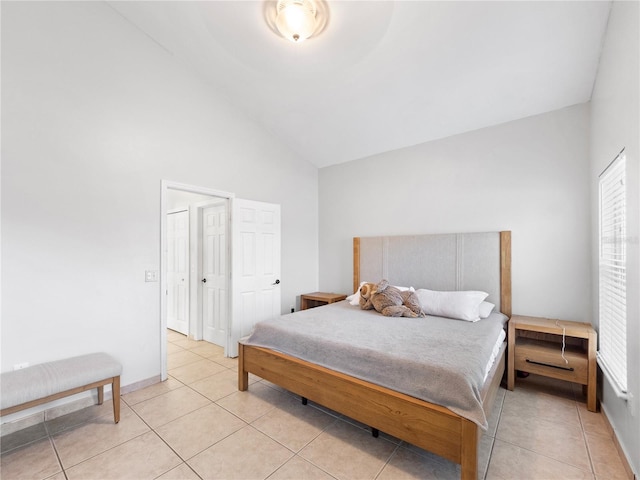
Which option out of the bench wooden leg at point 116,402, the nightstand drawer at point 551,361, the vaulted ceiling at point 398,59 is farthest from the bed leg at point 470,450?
the vaulted ceiling at point 398,59

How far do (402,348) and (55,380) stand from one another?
2.41m

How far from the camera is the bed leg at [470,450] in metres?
1.50

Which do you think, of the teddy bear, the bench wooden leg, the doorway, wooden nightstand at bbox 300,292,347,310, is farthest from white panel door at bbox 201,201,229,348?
the teddy bear

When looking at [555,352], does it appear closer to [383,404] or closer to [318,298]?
[383,404]

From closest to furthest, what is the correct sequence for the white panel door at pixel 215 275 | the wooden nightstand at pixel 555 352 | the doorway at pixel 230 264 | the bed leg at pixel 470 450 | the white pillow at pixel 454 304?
the bed leg at pixel 470 450 → the wooden nightstand at pixel 555 352 → the white pillow at pixel 454 304 → the doorway at pixel 230 264 → the white panel door at pixel 215 275

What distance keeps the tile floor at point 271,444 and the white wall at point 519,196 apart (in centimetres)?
105

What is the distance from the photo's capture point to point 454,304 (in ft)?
9.64

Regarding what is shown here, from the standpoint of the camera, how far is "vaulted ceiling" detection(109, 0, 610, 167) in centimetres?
217

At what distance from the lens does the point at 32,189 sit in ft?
7.40

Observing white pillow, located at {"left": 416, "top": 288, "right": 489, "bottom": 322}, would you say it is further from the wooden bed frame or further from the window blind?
the window blind

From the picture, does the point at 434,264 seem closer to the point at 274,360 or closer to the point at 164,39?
the point at 274,360

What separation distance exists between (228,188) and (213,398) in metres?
2.32

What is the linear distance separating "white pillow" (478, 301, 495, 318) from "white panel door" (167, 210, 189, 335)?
3960 mm

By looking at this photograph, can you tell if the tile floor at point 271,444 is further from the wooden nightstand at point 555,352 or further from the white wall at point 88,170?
the white wall at point 88,170
